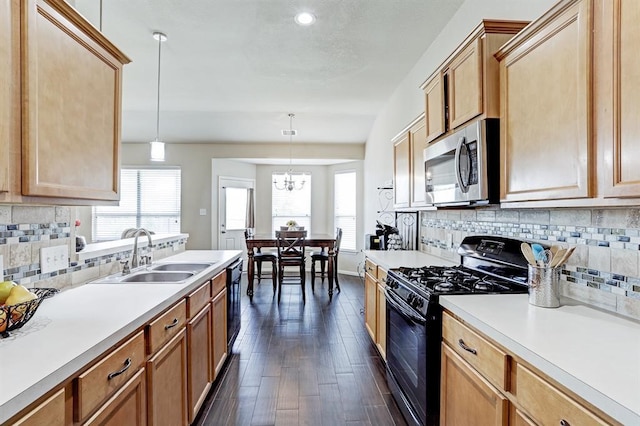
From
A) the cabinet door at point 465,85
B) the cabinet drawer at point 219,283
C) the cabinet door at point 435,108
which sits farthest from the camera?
the cabinet drawer at point 219,283

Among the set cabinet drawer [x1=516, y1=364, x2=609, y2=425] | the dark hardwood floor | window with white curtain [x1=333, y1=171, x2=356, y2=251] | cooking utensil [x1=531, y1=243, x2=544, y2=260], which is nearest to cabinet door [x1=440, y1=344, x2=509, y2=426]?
cabinet drawer [x1=516, y1=364, x2=609, y2=425]

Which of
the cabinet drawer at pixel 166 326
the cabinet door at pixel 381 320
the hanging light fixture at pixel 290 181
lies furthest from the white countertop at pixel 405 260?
the hanging light fixture at pixel 290 181

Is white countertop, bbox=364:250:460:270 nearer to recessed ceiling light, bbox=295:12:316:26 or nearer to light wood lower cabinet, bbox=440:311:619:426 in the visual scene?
light wood lower cabinet, bbox=440:311:619:426

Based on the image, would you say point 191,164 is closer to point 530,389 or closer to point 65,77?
point 65,77

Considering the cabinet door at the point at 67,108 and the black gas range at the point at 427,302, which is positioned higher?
the cabinet door at the point at 67,108

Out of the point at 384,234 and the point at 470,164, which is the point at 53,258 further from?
the point at 384,234

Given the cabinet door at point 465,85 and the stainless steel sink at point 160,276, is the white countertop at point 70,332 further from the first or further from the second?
the cabinet door at point 465,85

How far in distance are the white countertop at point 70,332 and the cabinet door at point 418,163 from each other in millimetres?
1851

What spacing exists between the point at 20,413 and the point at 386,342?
214 cm

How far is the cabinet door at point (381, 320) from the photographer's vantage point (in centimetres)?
266

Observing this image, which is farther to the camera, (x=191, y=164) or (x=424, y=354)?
(x=191, y=164)

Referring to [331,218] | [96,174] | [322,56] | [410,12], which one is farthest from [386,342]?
[331,218]

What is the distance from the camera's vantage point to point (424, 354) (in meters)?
1.69

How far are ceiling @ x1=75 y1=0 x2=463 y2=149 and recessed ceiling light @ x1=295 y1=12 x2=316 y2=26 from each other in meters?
0.05
